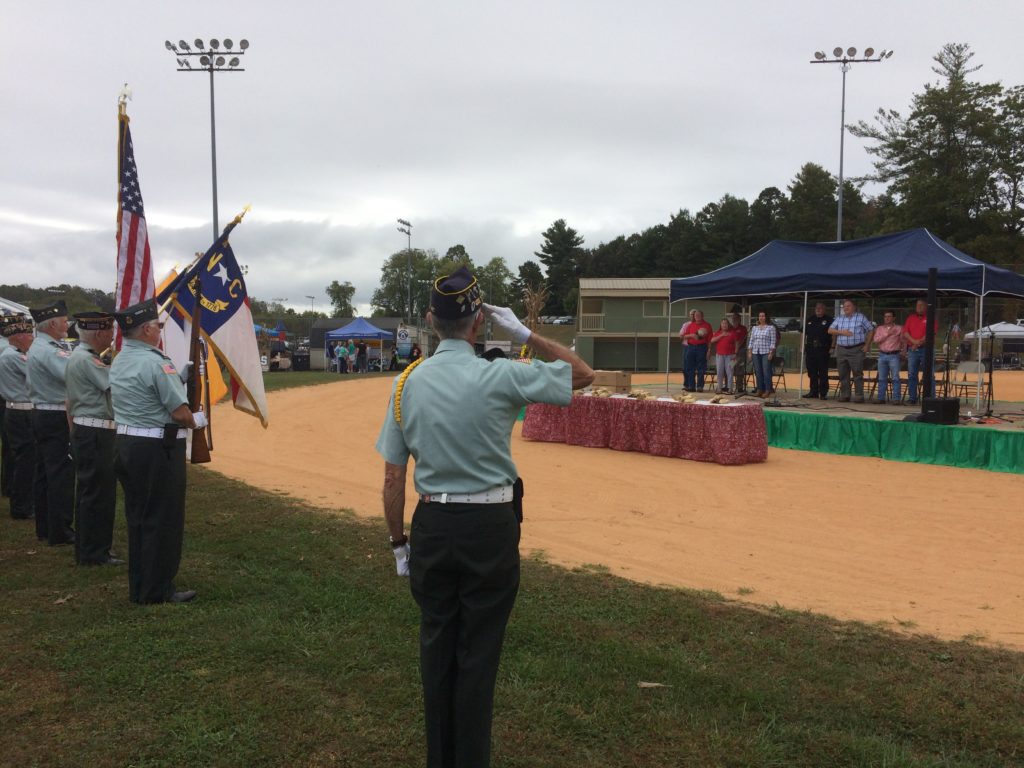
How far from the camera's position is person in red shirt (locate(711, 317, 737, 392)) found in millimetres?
16188

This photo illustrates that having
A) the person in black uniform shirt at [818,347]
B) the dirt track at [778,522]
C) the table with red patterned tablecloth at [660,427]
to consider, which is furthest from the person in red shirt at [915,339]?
the table with red patterned tablecloth at [660,427]

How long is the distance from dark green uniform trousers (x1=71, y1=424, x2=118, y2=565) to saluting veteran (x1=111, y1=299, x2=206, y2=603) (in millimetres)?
886

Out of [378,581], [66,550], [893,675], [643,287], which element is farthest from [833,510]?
[643,287]

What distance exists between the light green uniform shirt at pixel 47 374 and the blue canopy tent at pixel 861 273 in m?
11.7

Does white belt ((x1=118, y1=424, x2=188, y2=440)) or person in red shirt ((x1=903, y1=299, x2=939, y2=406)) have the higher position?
person in red shirt ((x1=903, y1=299, x2=939, y2=406))

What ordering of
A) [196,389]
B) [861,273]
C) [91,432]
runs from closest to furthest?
1. [196,389]
2. [91,432]
3. [861,273]

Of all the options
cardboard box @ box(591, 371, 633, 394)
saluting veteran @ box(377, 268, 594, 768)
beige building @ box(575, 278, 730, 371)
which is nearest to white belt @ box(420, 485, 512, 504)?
saluting veteran @ box(377, 268, 594, 768)

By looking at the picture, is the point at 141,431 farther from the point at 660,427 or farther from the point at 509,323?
the point at 660,427

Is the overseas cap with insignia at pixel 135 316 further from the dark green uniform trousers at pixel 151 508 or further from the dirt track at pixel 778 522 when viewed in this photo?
the dirt track at pixel 778 522

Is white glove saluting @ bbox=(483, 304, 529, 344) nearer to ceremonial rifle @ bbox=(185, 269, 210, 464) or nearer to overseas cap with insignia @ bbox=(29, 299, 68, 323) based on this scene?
ceremonial rifle @ bbox=(185, 269, 210, 464)

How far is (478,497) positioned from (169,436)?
10.1 feet

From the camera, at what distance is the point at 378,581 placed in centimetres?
544

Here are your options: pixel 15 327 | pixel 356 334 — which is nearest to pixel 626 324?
pixel 356 334

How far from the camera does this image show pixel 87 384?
19.0 feet
